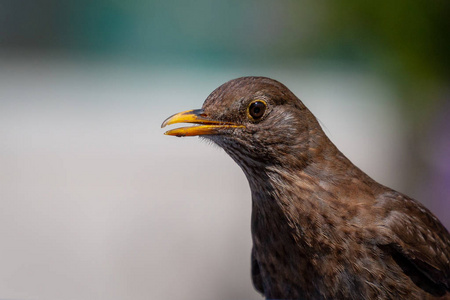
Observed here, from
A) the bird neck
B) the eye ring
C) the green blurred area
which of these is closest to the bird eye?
the eye ring

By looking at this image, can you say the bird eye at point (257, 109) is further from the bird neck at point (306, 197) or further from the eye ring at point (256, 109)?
the bird neck at point (306, 197)

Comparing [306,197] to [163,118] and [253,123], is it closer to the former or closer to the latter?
[253,123]

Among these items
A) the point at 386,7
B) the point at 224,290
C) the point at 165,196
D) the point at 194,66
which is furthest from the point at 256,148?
the point at 194,66

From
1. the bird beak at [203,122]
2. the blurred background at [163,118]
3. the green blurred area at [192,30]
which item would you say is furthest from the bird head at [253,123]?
the green blurred area at [192,30]

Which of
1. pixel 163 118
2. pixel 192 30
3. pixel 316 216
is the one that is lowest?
pixel 316 216

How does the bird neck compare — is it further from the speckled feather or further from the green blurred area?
the green blurred area

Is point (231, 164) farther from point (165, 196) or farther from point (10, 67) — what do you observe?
point (10, 67)

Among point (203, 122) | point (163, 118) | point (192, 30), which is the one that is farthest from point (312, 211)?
point (192, 30)
